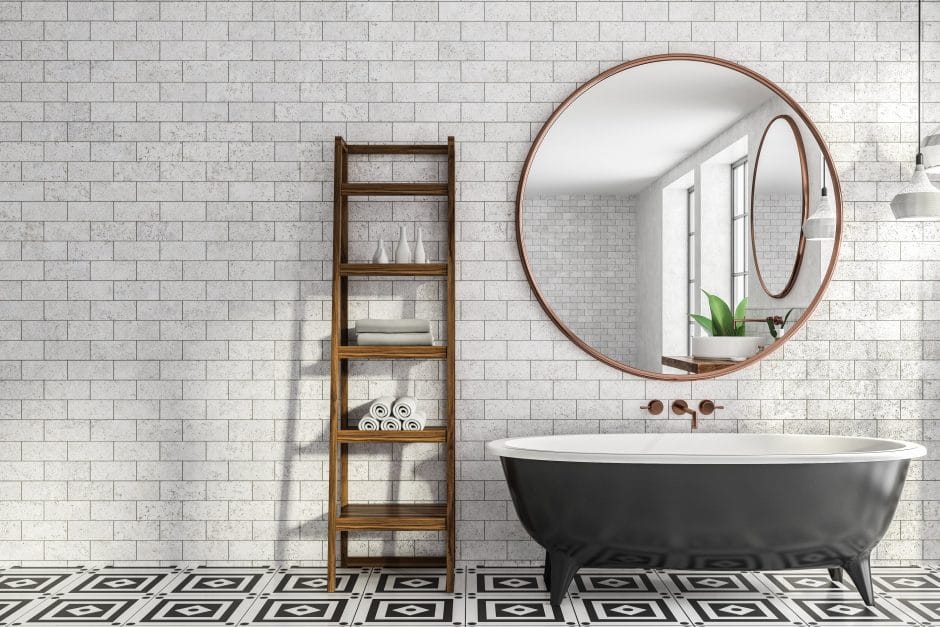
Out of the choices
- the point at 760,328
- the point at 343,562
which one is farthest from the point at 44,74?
the point at 760,328

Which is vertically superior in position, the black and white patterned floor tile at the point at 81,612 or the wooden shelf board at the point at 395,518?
the wooden shelf board at the point at 395,518

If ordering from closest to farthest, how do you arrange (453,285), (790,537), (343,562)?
(790,537), (453,285), (343,562)

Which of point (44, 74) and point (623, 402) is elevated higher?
point (44, 74)

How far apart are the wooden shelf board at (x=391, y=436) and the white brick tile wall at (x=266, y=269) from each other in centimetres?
33

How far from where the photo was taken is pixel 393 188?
10.9 ft

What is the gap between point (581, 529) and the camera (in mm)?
2877

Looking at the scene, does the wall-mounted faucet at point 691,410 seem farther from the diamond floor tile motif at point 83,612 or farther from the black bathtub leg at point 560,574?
the diamond floor tile motif at point 83,612

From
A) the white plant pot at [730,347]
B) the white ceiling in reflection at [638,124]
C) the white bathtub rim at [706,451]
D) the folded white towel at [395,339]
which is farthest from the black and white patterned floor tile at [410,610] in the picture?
the white ceiling in reflection at [638,124]

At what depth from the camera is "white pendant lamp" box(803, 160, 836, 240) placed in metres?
3.52

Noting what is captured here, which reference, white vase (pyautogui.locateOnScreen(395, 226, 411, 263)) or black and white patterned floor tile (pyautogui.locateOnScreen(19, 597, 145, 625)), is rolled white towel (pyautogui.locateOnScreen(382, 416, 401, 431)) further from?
black and white patterned floor tile (pyautogui.locateOnScreen(19, 597, 145, 625))

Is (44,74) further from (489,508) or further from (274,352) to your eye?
(489,508)

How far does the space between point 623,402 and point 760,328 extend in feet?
2.32

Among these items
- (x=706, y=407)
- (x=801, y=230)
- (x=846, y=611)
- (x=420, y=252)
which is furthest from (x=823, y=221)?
(x=420, y=252)

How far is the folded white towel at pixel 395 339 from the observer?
327cm
